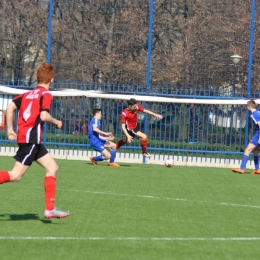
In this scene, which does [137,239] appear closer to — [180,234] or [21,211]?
[180,234]

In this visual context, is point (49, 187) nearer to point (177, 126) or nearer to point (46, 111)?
point (46, 111)

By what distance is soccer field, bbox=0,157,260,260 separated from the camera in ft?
22.3

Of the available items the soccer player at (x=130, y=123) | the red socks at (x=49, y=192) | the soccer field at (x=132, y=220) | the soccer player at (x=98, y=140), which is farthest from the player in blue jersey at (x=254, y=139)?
the red socks at (x=49, y=192)

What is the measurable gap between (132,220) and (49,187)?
1143 millimetres

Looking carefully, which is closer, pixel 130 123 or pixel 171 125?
pixel 130 123

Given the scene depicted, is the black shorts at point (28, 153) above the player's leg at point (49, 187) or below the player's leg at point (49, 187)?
above

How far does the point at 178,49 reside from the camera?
24.1 m

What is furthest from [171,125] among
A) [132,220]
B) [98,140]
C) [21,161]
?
[21,161]

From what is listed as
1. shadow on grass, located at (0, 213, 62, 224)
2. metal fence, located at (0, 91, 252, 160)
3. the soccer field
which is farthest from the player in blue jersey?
shadow on grass, located at (0, 213, 62, 224)

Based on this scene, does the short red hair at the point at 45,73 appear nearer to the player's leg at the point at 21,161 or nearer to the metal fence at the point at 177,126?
the player's leg at the point at 21,161

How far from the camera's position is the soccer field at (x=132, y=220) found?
6793 mm

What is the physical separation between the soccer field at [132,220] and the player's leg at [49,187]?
15 centimetres

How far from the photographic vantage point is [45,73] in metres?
8.38

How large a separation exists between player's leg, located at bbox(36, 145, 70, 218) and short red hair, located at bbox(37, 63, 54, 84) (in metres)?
0.75
